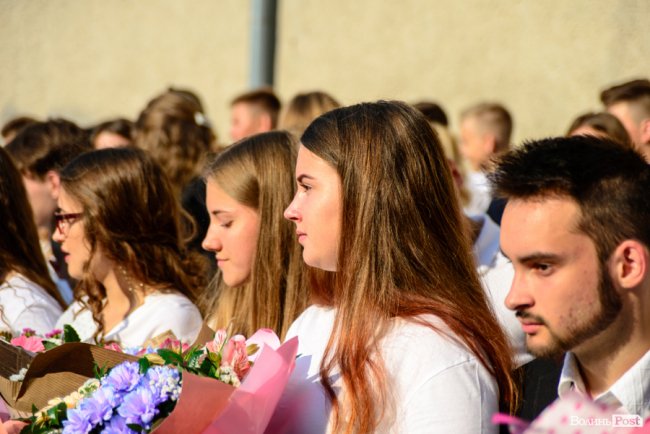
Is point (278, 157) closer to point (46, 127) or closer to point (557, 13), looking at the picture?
point (46, 127)

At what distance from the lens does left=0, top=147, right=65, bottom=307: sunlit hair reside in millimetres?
4625

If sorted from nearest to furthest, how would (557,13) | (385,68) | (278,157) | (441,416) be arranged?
(441,416), (278,157), (557,13), (385,68)

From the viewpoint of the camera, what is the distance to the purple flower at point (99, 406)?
2.38 meters

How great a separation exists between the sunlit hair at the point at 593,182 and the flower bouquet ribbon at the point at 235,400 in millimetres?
743

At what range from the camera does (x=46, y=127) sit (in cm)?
595

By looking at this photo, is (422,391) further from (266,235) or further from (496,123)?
(496,123)

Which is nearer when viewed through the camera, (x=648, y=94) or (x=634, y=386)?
(x=634, y=386)

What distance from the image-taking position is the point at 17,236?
4684 mm

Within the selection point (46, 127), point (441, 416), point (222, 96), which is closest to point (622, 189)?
point (441, 416)

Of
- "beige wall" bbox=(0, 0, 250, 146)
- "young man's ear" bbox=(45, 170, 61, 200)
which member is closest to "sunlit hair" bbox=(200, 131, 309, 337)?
"young man's ear" bbox=(45, 170, 61, 200)

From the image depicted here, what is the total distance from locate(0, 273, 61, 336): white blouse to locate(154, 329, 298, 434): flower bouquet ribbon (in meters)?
1.98

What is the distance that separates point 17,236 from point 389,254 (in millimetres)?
2594

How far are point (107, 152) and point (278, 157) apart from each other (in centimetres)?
101

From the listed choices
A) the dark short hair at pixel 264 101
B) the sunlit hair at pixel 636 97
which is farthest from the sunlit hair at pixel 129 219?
the dark short hair at pixel 264 101
